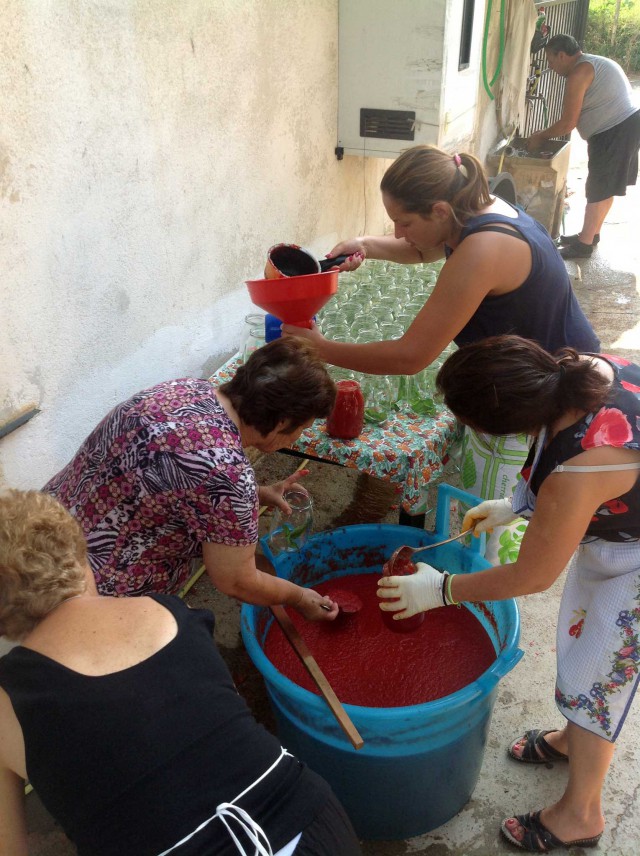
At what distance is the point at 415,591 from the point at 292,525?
68cm

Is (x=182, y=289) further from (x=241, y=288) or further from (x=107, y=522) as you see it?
(x=107, y=522)

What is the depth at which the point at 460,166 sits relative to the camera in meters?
2.24

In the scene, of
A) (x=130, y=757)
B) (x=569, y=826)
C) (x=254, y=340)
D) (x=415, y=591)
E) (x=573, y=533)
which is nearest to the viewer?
(x=130, y=757)

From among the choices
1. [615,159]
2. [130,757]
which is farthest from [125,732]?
[615,159]

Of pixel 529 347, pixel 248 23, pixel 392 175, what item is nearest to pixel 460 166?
pixel 392 175

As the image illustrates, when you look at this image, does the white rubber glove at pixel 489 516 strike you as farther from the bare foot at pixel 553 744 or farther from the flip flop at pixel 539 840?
the flip flop at pixel 539 840

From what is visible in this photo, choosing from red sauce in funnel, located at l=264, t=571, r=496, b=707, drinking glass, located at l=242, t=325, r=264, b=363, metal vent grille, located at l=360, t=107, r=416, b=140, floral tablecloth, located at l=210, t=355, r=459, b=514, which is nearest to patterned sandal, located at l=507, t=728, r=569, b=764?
red sauce in funnel, located at l=264, t=571, r=496, b=707

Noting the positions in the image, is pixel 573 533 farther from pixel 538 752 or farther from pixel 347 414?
pixel 538 752

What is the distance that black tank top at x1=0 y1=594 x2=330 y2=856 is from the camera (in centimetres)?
121

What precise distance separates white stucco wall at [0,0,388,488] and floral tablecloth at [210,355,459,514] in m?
0.86

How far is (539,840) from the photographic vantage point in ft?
6.90

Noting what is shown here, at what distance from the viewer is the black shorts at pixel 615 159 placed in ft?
22.1

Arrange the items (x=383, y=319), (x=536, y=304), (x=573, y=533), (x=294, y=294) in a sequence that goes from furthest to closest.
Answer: (x=383, y=319) < (x=294, y=294) < (x=536, y=304) < (x=573, y=533)

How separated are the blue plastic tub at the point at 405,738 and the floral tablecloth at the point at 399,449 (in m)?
0.12
